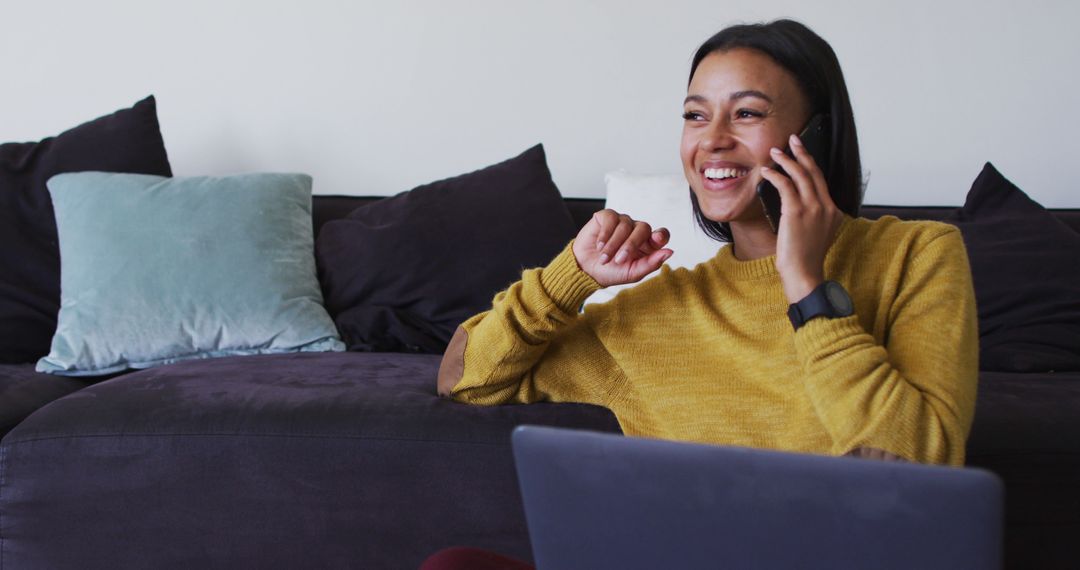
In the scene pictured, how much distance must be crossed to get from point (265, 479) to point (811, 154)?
3.54 ft

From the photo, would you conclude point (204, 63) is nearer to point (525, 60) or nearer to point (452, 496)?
point (525, 60)

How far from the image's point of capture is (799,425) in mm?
1324

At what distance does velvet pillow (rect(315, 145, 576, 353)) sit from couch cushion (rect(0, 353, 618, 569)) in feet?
2.05

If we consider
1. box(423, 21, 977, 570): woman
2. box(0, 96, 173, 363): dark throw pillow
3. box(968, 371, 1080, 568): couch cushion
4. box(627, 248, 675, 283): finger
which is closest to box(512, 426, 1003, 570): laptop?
box(423, 21, 977, 570): woman

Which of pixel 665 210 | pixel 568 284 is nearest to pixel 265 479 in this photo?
pixel 568 284

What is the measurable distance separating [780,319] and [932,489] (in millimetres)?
722

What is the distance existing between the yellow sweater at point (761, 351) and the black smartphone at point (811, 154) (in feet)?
0.29

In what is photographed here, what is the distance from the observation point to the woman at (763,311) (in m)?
1.19

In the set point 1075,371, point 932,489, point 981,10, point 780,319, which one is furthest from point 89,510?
Answer: point 981,10

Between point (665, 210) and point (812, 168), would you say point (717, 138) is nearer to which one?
point (812, 168)

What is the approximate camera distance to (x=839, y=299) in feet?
3.97

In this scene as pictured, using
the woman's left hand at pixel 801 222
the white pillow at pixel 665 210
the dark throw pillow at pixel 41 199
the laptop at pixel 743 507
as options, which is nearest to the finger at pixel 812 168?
the woman's left hand at pixel 801 222

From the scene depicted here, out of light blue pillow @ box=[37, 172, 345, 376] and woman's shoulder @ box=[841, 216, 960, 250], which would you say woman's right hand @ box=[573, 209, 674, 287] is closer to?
woman's shoulder @ box=[841, 216, 960, 250]

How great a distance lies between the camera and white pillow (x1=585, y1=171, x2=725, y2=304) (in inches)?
97.8
